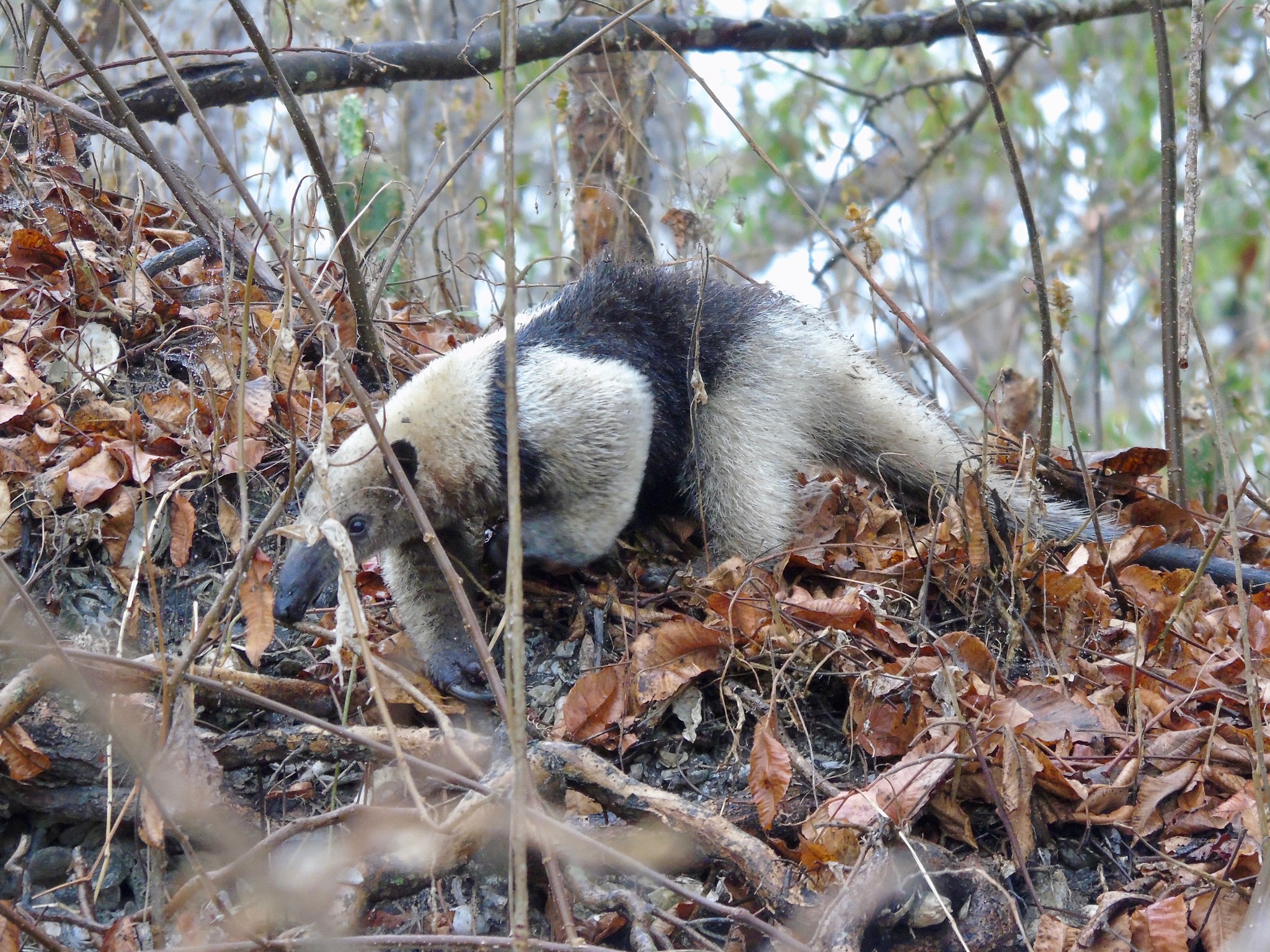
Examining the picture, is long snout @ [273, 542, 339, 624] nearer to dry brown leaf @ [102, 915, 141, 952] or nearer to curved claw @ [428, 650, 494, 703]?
curved claw @ [428, 650, 494, 703]

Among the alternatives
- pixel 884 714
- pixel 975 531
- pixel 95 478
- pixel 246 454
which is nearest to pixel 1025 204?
pixel 975 531

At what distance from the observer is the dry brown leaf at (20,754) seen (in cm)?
321

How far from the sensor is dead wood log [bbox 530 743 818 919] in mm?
2896

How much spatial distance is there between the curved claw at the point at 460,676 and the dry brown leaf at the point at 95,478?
1.33 metres

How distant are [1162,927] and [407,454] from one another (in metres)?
2.77

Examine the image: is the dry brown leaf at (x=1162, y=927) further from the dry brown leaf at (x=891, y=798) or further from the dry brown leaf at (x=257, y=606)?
the dry brown leaf at (x=257, y=606)

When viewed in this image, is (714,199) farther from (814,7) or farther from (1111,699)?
(814,7)

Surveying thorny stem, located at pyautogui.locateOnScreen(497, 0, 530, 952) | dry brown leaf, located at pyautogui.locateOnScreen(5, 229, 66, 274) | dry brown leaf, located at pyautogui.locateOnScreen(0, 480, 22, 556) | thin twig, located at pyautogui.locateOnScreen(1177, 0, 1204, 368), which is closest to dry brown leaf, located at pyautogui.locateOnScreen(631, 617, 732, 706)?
thorny stem, located at pyautogui.locateOnScreen(497, 0, 530, 952)

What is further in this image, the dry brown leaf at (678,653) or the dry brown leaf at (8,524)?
the dry brown leaf at (8,524)

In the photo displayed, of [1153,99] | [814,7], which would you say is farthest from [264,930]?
[814,7]

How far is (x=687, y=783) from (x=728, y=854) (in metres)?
0.57

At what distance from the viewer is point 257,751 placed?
10.8ft

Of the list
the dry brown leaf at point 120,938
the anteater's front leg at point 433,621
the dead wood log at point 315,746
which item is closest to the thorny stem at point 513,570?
the dead wood log at point 315,746

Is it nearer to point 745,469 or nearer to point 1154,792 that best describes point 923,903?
point 1154,792
